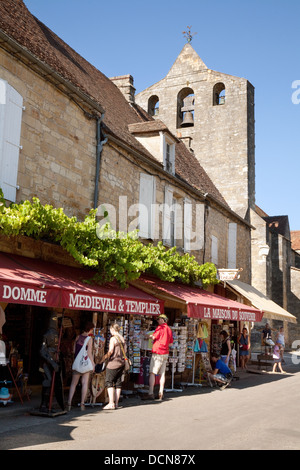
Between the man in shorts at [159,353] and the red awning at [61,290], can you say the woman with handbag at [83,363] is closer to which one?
the red awning at [61,290]

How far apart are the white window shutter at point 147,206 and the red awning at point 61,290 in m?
3.30

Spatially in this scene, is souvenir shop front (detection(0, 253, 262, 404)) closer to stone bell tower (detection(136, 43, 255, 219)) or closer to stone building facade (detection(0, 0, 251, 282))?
stone building facade (detection(0, 0, 251, 282))

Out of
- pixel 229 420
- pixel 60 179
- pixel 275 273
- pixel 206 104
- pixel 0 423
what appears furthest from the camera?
pixel 275 273

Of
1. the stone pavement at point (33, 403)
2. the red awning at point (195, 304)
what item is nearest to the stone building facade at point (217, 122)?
the red awning at point (195, 304)

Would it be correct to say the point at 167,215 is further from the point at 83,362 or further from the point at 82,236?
the point at 83,362

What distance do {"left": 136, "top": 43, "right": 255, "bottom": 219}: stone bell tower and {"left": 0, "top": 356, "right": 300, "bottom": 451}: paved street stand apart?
15512 millimetres

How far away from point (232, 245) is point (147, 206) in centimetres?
765

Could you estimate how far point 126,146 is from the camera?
1245 cm

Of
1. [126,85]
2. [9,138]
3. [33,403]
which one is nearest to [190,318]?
[33,403]

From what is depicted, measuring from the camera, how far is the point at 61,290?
7469mm

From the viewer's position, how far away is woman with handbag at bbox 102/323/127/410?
321 inches
